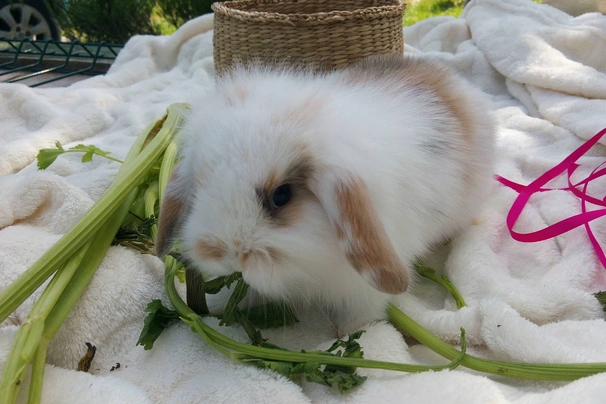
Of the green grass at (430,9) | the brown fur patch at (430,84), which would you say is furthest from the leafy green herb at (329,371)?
the green grass at (430,9)

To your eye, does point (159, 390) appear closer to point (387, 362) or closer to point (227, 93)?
point (387, 362)

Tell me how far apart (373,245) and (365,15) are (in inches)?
Answer: 50.1

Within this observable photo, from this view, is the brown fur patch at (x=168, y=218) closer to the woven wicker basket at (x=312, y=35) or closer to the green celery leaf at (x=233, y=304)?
the green celery leaf at (x=233, y=304)

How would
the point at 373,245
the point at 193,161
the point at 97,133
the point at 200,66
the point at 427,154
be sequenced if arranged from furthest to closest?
the point at 200,66 → the point at 97,133 → the point at 427,154 → the point at 193,161 → the point at 373,245

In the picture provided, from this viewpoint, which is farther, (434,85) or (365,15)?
(365,15)

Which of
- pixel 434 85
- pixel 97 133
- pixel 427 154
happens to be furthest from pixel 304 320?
pixel 97 133

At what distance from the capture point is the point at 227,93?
1.26 metres

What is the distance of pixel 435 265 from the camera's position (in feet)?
5.46

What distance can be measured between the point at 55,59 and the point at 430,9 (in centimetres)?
364

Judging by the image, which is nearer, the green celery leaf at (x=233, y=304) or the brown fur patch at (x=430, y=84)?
the green celery leaf at (x=233, y=304)

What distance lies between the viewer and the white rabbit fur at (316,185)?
102 cm

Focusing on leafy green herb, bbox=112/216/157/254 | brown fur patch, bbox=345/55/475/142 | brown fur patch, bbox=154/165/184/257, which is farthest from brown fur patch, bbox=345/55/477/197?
leafy green herb, bbox=112/216/157/254

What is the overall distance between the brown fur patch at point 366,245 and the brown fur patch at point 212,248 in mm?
256

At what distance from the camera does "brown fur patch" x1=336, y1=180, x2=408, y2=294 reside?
1.00m
